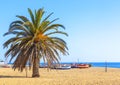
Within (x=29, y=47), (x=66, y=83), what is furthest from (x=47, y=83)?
(x=29, y=47)

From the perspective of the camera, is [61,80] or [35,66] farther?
[35,66]

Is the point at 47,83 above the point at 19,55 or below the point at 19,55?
below

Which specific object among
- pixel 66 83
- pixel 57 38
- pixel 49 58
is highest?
pixel 57 38

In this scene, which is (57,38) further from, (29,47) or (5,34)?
(5,34)

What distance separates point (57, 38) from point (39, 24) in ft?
8.59

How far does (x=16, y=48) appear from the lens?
3438 cm

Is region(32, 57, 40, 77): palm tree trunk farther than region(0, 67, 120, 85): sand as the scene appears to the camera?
Yes

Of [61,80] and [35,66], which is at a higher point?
[35,66]

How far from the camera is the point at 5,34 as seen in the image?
A: 115 ft

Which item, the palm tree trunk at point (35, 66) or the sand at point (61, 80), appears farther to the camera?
the palm tree trunk at point (35, 66)

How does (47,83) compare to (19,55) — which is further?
(19,55)

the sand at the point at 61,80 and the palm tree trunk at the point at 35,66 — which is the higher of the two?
the palm tree trunk at the point at 35,66

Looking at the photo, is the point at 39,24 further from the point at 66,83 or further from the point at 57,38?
the point at 66,83

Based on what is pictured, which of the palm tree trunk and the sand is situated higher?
the palm tree trunk
